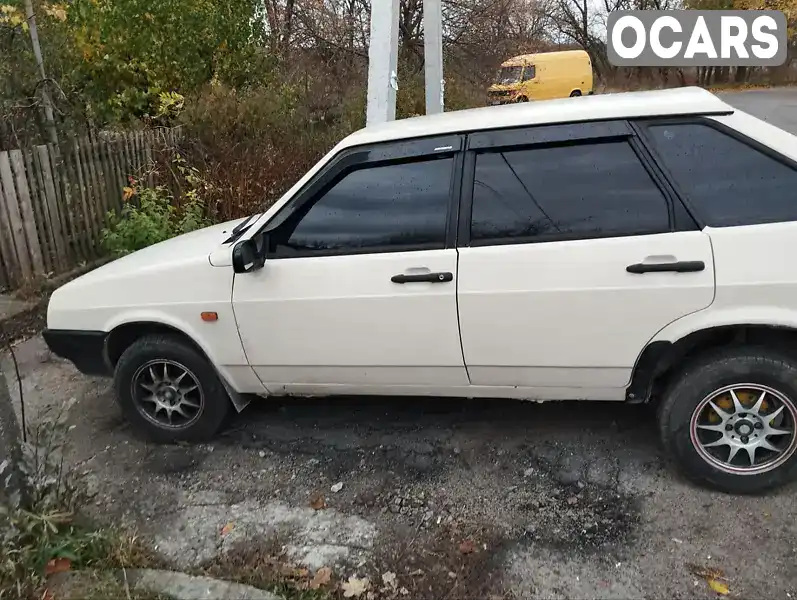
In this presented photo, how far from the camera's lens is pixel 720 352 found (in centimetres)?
320

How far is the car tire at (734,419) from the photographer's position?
123 inches

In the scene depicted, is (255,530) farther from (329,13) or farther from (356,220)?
(329,13)

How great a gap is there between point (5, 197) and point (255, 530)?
16.2ft

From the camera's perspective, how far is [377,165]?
11.7 ft

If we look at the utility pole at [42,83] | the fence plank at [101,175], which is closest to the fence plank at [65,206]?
the fence plank at [101,175]

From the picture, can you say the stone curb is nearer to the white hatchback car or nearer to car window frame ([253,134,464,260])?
the white hatchback car

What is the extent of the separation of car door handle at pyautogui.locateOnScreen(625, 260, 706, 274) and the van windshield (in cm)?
1331

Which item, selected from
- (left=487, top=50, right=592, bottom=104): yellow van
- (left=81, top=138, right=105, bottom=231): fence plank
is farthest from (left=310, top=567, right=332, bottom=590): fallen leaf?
(left=487, top=50, right=592, bottom=104): yellow van

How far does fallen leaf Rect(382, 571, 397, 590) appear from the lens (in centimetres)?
285

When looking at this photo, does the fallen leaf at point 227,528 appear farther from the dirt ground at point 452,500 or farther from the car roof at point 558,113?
the car roof at point 558,113

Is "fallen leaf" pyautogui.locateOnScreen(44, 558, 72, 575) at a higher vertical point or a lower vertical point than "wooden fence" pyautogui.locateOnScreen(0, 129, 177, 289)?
lower

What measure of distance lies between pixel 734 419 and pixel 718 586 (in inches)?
Result: 31.0

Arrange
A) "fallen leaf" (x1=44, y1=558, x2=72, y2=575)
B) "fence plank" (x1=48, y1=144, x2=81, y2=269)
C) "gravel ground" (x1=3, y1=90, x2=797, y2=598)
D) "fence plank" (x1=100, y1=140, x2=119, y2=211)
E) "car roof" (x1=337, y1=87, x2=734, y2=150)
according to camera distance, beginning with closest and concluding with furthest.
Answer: "fallen leaf" (x1=44, y1=558, x2=72, y2=575) < "gravel ground" (x1=3, y1=90, x2=797, y2=598) < "car roof" (x1=337, y1=87, x2=734, y2=150) < "fence plank" (x1=48, y1=144, x2=81, y2=269) < "fence plank" (x1=100, y1=140, x2=119, y2=211)

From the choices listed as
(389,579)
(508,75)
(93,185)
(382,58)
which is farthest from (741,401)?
(508,75)
